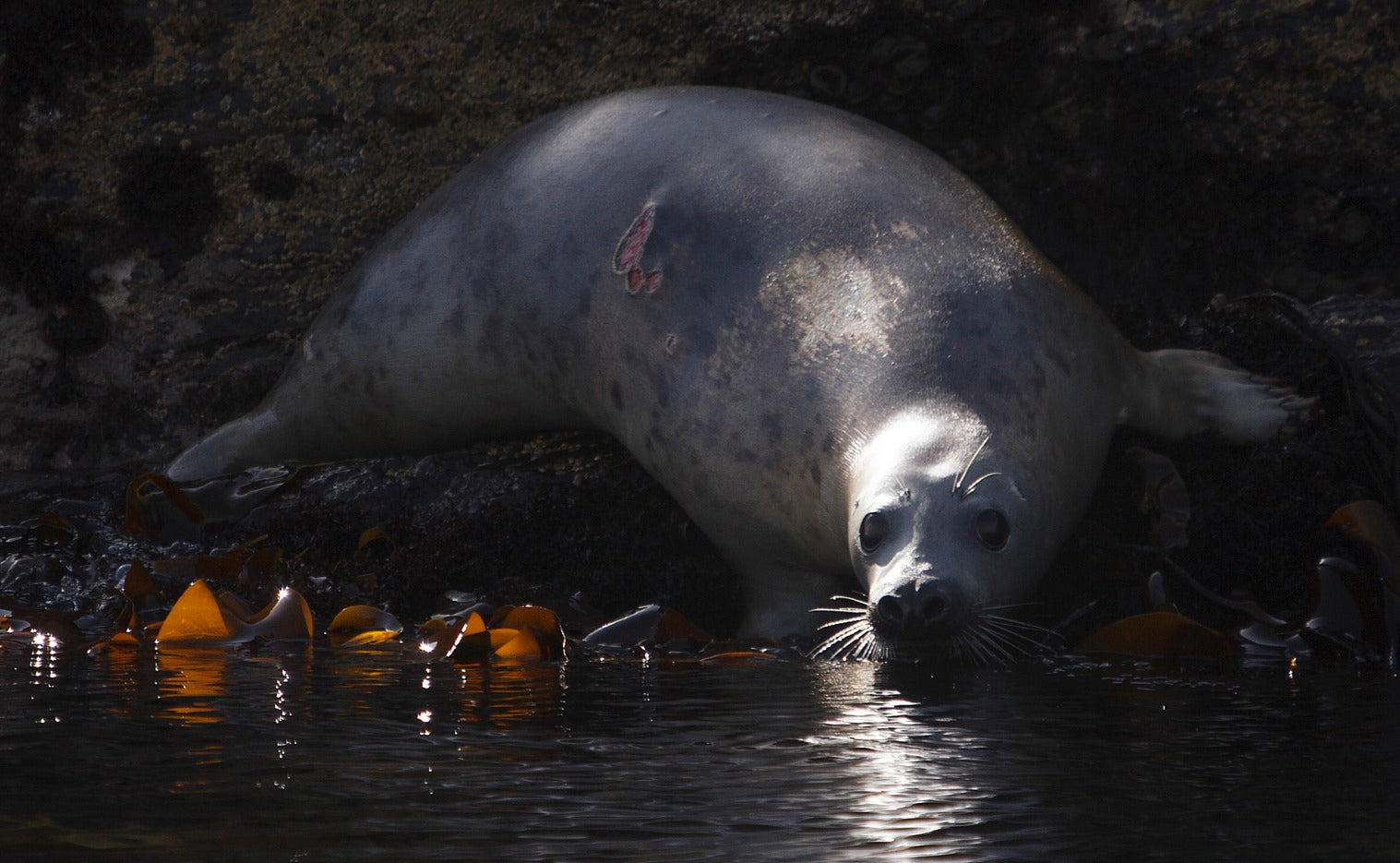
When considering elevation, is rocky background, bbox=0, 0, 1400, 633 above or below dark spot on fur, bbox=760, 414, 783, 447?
above

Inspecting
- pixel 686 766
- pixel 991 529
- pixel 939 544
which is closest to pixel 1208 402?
pixel 991 529

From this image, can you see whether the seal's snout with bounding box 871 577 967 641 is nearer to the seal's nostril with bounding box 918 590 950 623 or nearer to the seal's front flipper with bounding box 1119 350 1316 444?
the seal's nostril with bounding box 918 590 950 623

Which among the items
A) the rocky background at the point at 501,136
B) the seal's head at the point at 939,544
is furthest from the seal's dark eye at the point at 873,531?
the rocky background at the point at 501,136

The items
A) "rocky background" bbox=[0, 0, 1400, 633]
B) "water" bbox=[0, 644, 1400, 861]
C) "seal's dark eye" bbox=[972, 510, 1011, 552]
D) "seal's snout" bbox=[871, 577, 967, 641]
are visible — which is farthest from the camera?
"rocky background" bbox=[0, 0, 1400, 633]

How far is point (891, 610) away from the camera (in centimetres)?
260

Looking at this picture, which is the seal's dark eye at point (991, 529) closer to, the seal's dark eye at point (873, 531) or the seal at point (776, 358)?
the seal at point (776, 358)

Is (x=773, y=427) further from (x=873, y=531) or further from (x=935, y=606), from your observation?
(x=935, y=606)

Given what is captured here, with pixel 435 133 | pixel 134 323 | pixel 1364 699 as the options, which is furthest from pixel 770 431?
pixel 134 323

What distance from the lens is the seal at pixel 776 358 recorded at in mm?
2904

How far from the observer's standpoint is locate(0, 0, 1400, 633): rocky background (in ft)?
12.5

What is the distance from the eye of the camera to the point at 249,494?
3.99 meters

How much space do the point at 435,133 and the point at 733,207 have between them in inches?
70.1

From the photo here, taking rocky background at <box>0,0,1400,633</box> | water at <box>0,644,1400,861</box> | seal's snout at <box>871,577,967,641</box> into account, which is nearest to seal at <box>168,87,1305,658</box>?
seal's snout at <box>871,577,967,641</box>

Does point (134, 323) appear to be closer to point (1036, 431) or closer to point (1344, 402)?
point (1036, 431)
